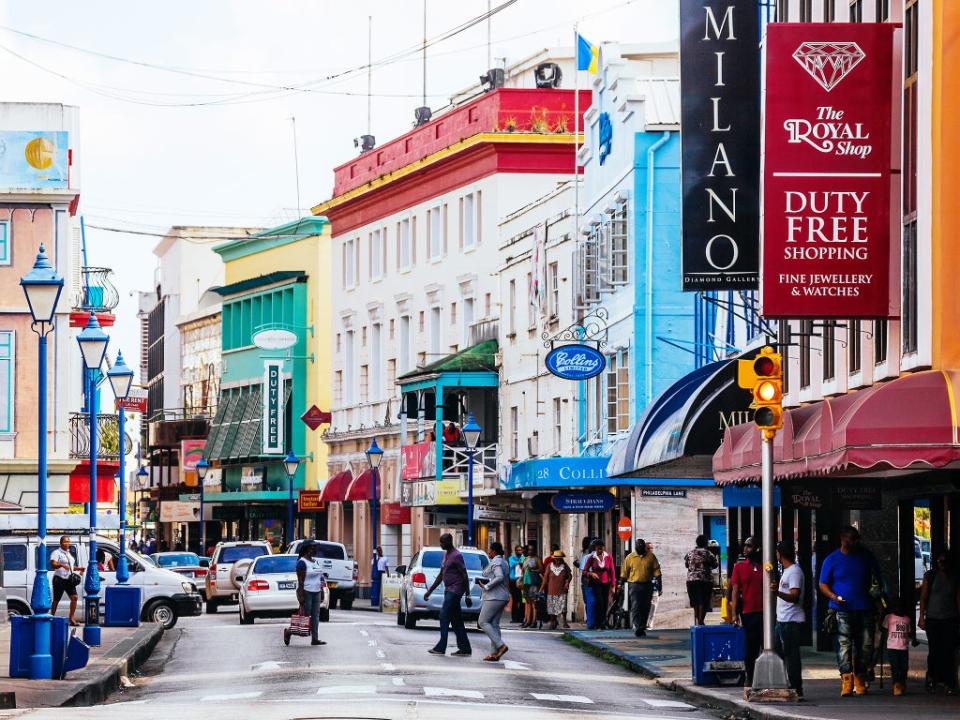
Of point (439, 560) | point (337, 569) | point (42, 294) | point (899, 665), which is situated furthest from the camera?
point (337, 569)

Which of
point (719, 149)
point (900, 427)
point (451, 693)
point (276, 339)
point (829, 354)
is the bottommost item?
point (451, 693)

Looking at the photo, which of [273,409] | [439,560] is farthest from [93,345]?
[273,409]

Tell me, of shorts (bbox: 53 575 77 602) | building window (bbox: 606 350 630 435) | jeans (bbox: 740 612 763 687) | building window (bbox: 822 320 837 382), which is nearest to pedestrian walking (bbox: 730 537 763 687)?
jeans (bbox: 740 612 763 687)

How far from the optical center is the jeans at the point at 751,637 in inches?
1006

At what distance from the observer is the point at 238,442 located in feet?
306

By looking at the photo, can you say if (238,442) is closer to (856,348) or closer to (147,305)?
(147,305)

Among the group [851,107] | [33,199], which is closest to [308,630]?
[851,107]

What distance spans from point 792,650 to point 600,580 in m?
19.8

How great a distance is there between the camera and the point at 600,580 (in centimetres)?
4341

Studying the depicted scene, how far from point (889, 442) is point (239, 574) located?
34440mm

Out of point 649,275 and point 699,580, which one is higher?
point 649,275

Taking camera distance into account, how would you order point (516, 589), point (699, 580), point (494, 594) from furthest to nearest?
1. point (516, 589)
2. point (699, 580)
3. point (494, 594)

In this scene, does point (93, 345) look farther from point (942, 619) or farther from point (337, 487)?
point (337, 487)

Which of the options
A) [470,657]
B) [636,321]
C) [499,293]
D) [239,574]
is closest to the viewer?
[470,657]
